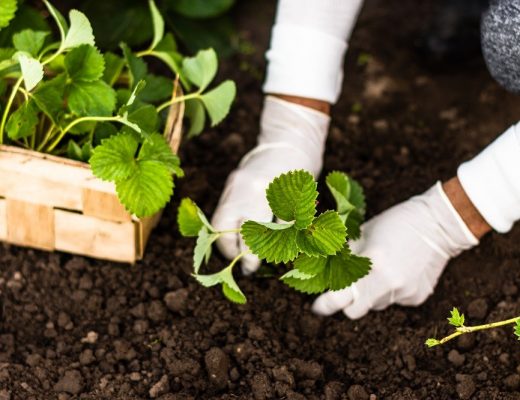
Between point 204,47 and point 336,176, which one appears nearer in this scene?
point 336,176

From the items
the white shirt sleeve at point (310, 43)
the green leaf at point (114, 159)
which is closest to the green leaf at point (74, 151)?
the green leaf at point (114, 159)

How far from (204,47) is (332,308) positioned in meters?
0.80

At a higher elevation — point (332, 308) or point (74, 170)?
point (74, 170)

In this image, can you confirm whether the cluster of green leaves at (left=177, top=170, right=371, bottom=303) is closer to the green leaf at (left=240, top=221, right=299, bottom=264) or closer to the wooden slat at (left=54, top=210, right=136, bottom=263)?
the green leaf at (left=240, top=221, right=299, bottom=264)

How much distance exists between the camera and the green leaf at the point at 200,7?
6.44 feet

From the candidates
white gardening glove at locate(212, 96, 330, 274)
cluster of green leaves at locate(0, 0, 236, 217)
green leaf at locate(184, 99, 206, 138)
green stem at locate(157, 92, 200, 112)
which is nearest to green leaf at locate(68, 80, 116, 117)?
cluster of green leaves at locate(0, 0, 236, 217)

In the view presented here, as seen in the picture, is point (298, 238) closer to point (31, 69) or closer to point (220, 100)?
point (220, 100)

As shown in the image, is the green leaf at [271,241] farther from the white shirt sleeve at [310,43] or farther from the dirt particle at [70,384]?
the white shirt sleeve at [310,43]

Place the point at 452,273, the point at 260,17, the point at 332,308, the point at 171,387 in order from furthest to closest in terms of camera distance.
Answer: the point at 260,17
the point at 452,273
the point at 332,308
the point at 171,387

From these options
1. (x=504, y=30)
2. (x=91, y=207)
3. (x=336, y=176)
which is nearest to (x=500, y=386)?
(x=336, y=176)

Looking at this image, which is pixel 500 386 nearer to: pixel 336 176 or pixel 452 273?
pixel 452 273

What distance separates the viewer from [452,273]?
1.62 m

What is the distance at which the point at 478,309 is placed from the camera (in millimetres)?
1530

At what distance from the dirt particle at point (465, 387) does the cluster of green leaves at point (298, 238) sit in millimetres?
237
